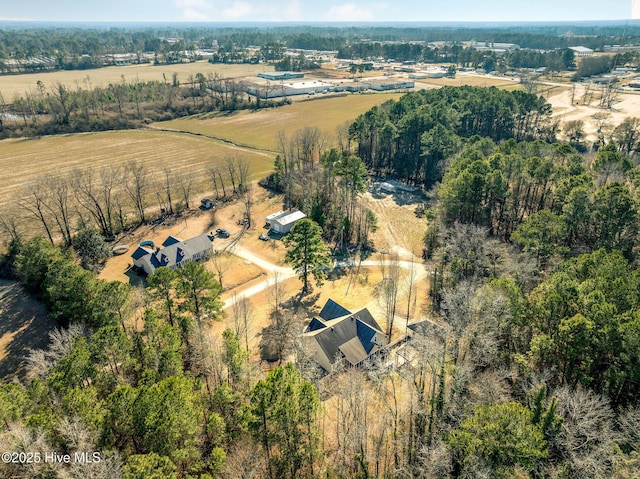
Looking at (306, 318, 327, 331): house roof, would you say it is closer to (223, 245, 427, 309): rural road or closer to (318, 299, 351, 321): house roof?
(318, 299, 351, 321): house roof

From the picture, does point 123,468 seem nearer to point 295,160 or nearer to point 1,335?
point 1,335

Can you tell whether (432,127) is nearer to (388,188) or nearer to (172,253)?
(388,188)

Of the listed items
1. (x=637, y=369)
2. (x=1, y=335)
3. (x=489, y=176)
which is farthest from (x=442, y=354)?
(x=1, y=335)

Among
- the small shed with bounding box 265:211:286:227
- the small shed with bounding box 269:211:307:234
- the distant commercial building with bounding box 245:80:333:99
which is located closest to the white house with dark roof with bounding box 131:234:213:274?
the small shed with bounding box 269:211:307:234

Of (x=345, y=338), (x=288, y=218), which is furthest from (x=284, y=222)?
A: (x=345, y=338)

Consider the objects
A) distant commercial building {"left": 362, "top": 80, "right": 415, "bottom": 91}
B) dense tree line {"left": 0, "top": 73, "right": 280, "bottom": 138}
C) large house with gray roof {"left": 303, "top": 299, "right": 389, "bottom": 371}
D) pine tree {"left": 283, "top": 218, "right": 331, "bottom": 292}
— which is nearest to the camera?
large house with gray roof {"left": 303, "top": 299, "right": 389, "bottom": 371}

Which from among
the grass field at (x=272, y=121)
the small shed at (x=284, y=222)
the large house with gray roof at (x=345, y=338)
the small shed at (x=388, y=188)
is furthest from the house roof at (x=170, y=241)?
the grass field at (x=272, y=121)
